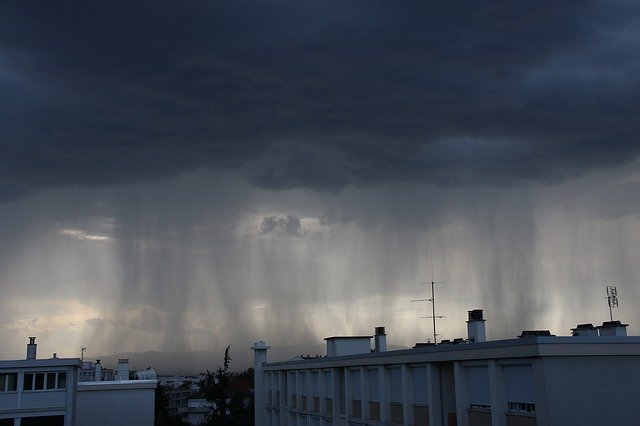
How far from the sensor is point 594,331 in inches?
1341

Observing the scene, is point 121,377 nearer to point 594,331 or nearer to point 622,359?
point 594,331

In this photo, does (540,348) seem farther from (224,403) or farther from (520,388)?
(224,403)

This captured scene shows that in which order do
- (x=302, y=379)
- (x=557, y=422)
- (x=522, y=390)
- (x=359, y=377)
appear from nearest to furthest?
(x=557, y=422)
(x=522, y=390)
(x=359, y=377)
(x=302, y=379)

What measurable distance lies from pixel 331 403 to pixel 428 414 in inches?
621

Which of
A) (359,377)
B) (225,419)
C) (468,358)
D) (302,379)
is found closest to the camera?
(468,358)

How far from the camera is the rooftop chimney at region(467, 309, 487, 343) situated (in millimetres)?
33375

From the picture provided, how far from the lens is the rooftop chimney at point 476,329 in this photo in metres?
33.4

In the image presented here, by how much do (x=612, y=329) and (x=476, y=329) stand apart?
6842mm

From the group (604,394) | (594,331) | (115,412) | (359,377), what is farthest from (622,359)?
(115,412)

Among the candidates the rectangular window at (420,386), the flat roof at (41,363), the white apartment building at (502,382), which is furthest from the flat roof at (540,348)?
the flat roof at (41,363)

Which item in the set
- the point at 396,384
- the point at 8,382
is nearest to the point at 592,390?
the point at 396,384

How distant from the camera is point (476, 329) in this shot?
33438 millimetres

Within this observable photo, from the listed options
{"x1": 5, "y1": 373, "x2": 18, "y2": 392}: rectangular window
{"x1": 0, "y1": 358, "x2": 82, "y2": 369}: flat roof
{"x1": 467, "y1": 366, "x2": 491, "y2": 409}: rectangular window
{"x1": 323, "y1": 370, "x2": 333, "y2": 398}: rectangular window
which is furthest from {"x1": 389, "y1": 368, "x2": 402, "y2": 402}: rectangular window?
{"x1": 5, "y1": 373, "x2": 18, "y2": 392}: rectangular window

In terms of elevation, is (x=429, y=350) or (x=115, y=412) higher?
(x=429, y=350)
